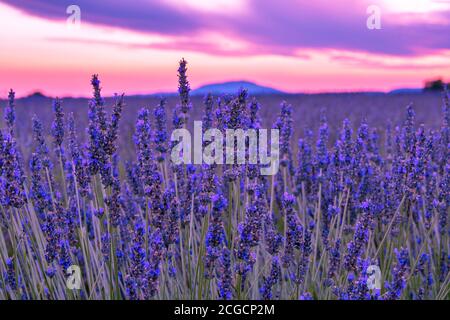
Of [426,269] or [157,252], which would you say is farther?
A: [426,269]

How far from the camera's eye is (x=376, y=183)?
259 centimetres

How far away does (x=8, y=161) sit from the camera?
5.22 feet

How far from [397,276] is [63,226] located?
1342 mm

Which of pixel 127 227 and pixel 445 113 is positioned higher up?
pixel 445 113

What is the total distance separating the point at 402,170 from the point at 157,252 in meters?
1.24

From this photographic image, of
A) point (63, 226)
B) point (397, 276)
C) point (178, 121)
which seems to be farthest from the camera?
point (178, 121)
